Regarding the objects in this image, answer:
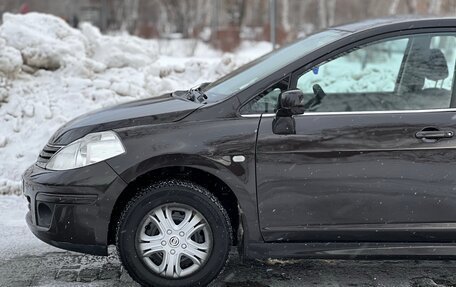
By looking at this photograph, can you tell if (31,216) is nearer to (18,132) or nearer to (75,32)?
(18,132)

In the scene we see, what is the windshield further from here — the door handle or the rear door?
the door handle

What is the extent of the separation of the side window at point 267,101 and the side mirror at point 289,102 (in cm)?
8

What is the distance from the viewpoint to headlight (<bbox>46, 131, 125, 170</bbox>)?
3.86 metres

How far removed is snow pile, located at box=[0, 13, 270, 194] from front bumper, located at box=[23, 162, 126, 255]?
279 cm

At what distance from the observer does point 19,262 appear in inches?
181

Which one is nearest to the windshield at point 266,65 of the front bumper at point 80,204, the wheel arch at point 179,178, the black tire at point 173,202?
the wheel arch at point 179,178

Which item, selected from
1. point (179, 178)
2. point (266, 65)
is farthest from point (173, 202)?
point (266, 65)

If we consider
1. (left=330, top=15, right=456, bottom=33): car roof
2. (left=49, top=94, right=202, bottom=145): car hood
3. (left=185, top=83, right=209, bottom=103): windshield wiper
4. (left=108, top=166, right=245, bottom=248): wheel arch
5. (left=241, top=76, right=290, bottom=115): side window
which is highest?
(left=330, top=15, right=456, bottom=33): car roof

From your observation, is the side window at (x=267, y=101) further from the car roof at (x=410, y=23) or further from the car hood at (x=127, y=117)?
the car roof at (x=410, y=23)

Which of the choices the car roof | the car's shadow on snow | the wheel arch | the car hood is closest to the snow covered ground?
the car's shadow on snow

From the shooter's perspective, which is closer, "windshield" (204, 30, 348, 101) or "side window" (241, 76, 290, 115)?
"side window" (241, 76, 290, 115)

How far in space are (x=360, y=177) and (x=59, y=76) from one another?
234 inches

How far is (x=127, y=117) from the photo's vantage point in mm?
4070

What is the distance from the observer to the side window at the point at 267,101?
393 cm
